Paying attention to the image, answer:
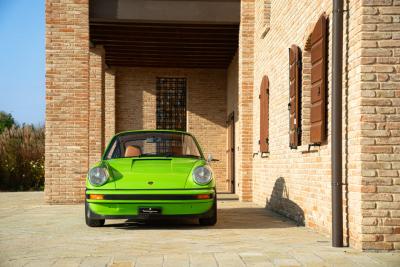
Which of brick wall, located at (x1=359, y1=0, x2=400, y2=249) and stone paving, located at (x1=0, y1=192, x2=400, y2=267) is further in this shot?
brick wall, located at (x1=359, y1=0, x2=400, y2=249)

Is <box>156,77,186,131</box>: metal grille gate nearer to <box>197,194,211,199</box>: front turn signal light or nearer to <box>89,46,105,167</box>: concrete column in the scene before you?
<box>89,46,105,167</box>: concrete column

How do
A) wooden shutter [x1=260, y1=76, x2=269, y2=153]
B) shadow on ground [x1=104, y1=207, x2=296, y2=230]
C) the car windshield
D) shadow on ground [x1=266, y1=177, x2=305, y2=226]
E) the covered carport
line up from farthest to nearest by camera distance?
the covered carport → wooden shutter [x1=260, y1=76, x2=269, y2=153] → the car windshield → shadow on ground [x1=266, y1=177, x2=305, y2=226] → shadow on ground [x1=104, y1=207, x2=296, y2=230]

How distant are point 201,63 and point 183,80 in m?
1.52

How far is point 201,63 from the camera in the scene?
19.8 metres

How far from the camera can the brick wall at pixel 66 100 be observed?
13.2 metres

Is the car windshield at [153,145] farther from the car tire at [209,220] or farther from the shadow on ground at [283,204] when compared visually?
the shadow on ground at [283,204]

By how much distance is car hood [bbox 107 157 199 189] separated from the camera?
798 cm

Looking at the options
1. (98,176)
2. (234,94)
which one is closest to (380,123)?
(98,176)

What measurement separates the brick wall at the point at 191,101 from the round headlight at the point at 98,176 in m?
12.6

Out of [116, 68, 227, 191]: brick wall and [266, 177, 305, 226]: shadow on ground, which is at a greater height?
[116, 68, 227, 191]: brick wall

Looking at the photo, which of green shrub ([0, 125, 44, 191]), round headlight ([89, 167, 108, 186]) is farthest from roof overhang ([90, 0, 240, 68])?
round headlight ([89, 167, 108, 186])

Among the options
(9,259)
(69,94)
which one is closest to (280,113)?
(69,94)

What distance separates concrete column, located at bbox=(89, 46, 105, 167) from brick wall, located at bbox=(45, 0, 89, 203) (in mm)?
1780

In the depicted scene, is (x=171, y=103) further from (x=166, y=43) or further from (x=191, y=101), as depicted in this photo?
(x=166, y=43)
